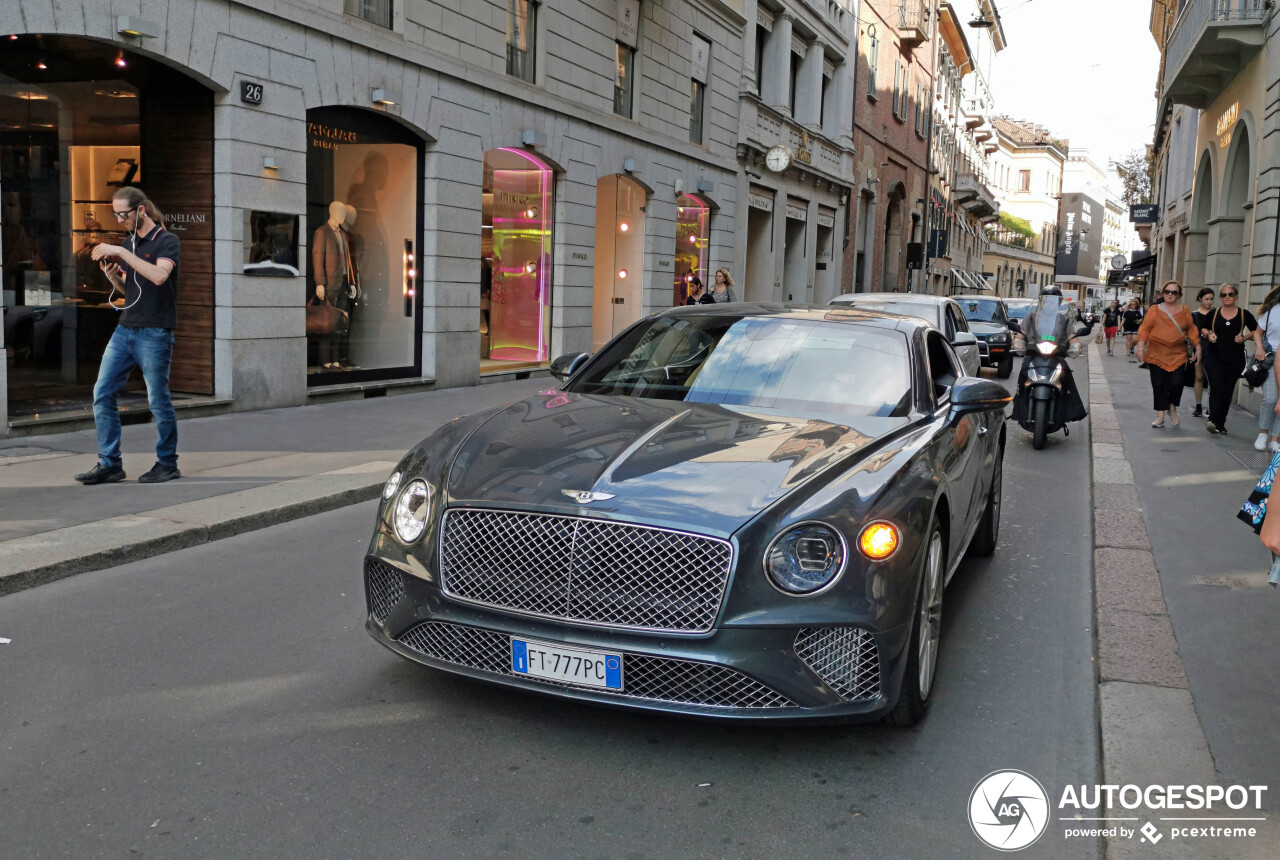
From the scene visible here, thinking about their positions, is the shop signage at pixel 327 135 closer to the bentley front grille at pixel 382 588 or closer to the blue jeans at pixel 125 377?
the blue jeans at pixel 125 377

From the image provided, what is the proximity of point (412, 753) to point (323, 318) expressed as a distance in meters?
10.5

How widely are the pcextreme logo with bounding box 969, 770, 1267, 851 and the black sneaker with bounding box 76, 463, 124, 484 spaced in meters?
6.34

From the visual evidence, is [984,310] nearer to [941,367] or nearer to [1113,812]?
[941,367]

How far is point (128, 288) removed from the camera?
7.58 metres

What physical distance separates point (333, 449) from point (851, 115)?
29.9 metres

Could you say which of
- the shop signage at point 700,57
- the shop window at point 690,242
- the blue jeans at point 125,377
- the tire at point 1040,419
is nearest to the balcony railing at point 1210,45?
the shop signage at point 700,57

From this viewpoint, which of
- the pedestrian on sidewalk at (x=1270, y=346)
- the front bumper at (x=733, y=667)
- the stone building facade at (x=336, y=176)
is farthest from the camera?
the stone building facade at (x=336, y=176)

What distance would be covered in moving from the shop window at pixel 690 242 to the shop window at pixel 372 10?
34.8 ft

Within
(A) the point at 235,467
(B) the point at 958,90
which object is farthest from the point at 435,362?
(B) the point at 958,90

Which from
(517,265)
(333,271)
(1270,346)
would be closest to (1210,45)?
(1270,346)

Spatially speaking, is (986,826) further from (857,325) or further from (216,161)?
(216,161)

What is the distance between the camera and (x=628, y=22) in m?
20.1

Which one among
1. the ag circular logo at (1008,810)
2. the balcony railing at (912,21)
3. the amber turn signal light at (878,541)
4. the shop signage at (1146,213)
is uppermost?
the balcony railing at (912,21)

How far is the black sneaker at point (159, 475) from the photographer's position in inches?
305
